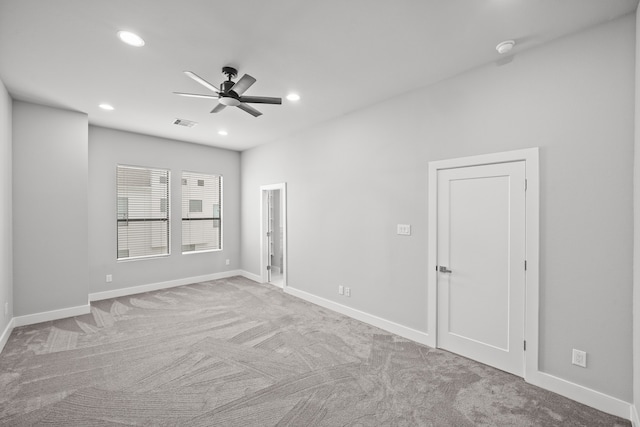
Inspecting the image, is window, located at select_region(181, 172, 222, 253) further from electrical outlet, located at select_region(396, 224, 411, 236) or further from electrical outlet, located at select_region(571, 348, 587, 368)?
electrical outlet, located at select_region(571, 348, 587, 368)

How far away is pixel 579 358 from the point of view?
235 centimetres

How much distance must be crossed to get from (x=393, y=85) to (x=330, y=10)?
4.78 ft

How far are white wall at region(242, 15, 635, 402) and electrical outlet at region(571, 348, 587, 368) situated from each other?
0.04 meters

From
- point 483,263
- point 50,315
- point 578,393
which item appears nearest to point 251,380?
point 483,263

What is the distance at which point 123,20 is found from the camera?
7.25 feet

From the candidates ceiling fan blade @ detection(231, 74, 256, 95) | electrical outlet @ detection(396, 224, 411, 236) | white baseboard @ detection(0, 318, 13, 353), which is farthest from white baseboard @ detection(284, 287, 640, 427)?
white baseboard @ detection(0, 318, 13, 353)

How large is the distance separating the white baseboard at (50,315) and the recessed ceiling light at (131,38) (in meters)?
3.91

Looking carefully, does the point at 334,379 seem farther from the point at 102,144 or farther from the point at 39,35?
the point at 102,144

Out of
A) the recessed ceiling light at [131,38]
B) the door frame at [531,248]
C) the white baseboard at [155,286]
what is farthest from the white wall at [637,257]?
the white baseboard at [155,286]

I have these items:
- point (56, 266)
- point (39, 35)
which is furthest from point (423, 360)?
point (56, 266)

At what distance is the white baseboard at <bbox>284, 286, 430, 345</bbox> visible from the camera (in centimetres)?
339

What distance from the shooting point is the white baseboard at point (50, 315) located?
3890 mm

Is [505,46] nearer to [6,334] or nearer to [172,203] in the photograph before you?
[172,203]

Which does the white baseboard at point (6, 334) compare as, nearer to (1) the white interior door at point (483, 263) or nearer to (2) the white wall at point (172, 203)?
(2) the white wall at point (172, 203)
